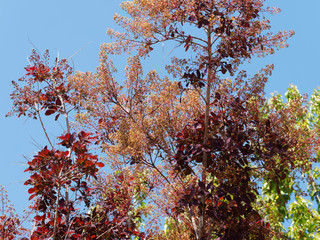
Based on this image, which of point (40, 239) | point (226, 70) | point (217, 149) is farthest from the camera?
point (226, 70)

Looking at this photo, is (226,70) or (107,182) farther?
(107,182)

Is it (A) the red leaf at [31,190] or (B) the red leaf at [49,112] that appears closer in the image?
(A) the red leaf at [31,190]

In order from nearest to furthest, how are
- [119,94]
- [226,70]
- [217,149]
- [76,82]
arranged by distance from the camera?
[217,149] → [226,70] → [76,82] → [119,94]

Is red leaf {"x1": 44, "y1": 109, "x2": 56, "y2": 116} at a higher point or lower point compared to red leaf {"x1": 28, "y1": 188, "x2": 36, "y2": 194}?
higher

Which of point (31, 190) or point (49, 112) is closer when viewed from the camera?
point (31, 190)

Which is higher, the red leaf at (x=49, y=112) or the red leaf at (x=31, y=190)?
the red leaf at (x=49, y=112)

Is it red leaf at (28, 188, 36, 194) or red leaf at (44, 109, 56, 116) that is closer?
red leaf at (28, 188, 36, 194)

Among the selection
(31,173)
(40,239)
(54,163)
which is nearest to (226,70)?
(54,163)

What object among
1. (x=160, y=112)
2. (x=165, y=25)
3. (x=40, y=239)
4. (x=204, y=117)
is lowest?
(x=40, y=239)

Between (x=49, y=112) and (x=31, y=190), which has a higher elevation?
(x=49, y=112)

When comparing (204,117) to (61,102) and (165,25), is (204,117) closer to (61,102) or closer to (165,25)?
(165,25)

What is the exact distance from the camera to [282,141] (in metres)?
5.35

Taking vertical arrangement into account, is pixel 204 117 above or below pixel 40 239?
above

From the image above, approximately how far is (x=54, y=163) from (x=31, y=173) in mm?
403
